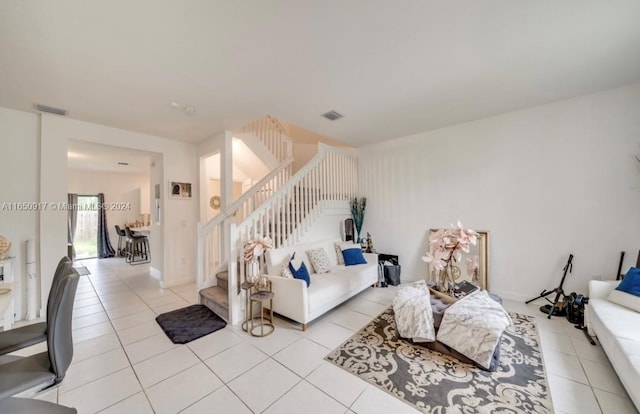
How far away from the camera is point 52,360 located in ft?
4.20

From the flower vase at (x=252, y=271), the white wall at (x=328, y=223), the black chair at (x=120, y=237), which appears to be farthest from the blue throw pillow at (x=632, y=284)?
the black chair at (x=120, y=237)

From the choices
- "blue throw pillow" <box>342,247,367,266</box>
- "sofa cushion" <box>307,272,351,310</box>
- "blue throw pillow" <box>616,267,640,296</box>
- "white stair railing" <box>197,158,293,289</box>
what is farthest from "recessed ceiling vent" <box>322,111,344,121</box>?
"blue throw pillow" <box>616,267,640,296</box>

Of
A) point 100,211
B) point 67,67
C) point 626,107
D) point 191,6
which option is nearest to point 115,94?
point 67,67

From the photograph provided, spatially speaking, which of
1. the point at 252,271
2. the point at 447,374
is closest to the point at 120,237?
the point at 252,271

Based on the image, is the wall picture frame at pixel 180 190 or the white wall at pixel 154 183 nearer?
the white wall at pixel 154 183

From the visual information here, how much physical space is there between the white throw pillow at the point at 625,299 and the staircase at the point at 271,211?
368 centimetres

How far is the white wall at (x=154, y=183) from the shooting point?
3395 mm

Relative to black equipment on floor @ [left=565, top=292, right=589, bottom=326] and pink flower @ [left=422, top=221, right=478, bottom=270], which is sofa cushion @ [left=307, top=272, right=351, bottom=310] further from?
black equipment on floor @ [left=565, top=292, right=589, bottom=326]

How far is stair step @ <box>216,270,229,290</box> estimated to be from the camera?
12.0 ft

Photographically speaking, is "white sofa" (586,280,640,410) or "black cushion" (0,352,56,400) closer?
"black cushion" (0,352,56,400)

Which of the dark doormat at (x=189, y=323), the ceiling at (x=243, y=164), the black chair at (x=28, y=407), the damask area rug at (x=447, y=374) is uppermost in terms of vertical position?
the ceiling at (x=243, y=164)

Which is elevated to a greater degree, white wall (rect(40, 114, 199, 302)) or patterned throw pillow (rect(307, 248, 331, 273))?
white wall (rect(40, 114, 199, 302))

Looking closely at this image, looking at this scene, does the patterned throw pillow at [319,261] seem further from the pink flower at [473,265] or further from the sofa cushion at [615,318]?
the sofa cushion at [615,318]

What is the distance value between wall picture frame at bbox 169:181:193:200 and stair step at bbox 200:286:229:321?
2.14 metres
